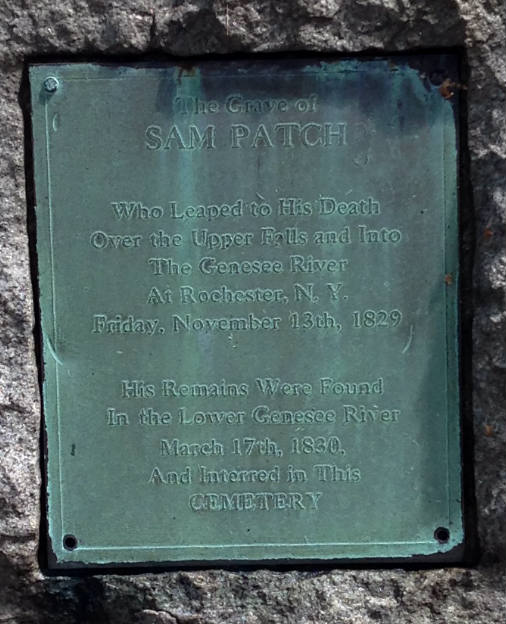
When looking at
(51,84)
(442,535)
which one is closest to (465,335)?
(442,535)

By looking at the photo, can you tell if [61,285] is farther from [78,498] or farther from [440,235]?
[440,235]

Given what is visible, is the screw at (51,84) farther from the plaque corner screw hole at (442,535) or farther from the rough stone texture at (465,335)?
the plaque corner screw hole at (442,535)

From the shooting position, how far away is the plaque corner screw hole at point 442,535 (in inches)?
69.0

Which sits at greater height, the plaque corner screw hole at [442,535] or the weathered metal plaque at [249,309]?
the weathered metal plaque at [249,309]

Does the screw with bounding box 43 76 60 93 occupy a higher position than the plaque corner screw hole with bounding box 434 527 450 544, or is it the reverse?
the screw with bounding box 43 76 60 93

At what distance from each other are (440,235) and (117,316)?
29.4 inches

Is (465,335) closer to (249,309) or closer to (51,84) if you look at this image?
(249,309)

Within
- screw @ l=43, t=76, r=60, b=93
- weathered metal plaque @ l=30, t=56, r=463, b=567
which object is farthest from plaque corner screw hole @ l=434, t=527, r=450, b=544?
screw @ l=43, t=76, r=60, b=93

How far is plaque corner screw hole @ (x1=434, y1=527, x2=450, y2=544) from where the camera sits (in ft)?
5.75

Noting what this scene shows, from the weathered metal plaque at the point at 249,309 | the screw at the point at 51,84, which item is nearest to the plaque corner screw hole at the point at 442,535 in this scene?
the weathered metal plaque at the point at 249,309

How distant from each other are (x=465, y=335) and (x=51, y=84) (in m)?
1.09

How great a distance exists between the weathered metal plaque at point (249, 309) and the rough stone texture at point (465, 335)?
48 mm

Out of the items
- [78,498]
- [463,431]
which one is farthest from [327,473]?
[78,498]

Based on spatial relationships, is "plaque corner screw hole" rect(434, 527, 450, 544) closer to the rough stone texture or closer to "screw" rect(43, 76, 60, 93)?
the rough stone texture
